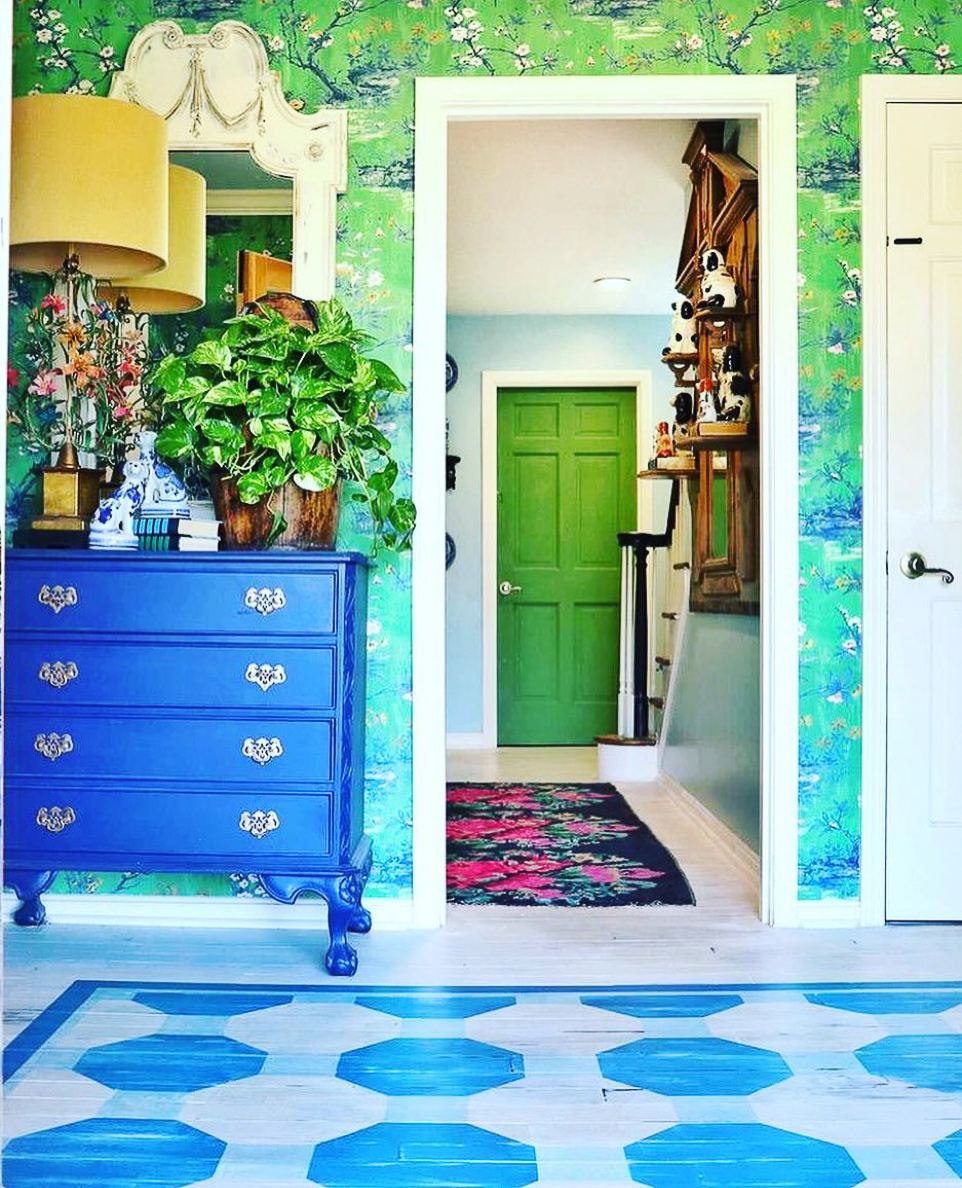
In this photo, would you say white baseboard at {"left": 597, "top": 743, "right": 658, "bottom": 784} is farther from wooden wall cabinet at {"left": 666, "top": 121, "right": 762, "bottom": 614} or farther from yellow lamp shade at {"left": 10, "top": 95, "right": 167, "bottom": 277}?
yellow lamp shade at {"left": 10, "top": 95, "right": 167, "bottom": 277}

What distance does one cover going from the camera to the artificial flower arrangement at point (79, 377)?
3.08 metres

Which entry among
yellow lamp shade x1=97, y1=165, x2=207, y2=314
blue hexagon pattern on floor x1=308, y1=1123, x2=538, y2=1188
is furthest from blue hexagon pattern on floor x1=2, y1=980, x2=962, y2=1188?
yellow lamp shade x1=97, y1=165, x2=207, y2=314

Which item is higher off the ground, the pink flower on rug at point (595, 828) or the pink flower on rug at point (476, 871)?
the pink flower on rug at point (476, 871)

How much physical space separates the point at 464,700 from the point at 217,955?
446cm

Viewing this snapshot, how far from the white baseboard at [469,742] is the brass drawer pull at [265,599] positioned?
4.59m

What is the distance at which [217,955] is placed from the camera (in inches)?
113

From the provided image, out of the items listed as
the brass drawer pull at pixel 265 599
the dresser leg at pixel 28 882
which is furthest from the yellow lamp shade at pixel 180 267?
the dresser leg at pixel 28 882

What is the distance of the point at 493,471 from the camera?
7.35 metres

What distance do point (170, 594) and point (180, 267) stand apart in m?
0.93

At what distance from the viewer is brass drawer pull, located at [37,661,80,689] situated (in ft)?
9.04

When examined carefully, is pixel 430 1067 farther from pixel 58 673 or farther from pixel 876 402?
pixel 876 402

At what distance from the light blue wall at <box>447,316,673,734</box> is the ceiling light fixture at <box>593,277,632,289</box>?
2.13ft

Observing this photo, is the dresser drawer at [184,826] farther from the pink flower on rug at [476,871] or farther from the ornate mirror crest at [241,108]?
the ornate mirror crest at [241,108]

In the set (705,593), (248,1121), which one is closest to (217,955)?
(248,1121)
